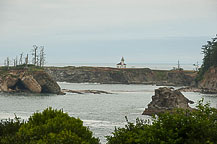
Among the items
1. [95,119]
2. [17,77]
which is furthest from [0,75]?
[95,119]

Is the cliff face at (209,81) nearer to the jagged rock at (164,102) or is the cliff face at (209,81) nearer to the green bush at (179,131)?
the jagged rock at (164,102)

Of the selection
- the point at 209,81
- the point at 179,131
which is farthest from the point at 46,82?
the point at 179,131

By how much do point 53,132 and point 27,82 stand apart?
105227 mm

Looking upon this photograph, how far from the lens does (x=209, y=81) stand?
176m

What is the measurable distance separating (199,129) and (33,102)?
286 feet

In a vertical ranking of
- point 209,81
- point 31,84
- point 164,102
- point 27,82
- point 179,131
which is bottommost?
point 164,102

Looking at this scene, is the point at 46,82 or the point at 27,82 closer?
the point at 27,82

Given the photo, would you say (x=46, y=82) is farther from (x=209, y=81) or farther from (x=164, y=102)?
(x=209, y=81)

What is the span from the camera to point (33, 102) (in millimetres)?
111312

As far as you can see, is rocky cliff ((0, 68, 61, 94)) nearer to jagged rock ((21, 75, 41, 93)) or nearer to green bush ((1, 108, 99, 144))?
jagged rock ((21, 75, 41, 93))

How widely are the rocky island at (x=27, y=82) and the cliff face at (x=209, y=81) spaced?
60.8 m

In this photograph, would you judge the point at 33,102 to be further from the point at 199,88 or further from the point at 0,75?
the point at 199,88

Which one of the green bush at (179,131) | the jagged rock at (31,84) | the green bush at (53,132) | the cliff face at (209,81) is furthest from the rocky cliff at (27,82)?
the green bush at (179,131)

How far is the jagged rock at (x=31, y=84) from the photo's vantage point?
5246 inches
